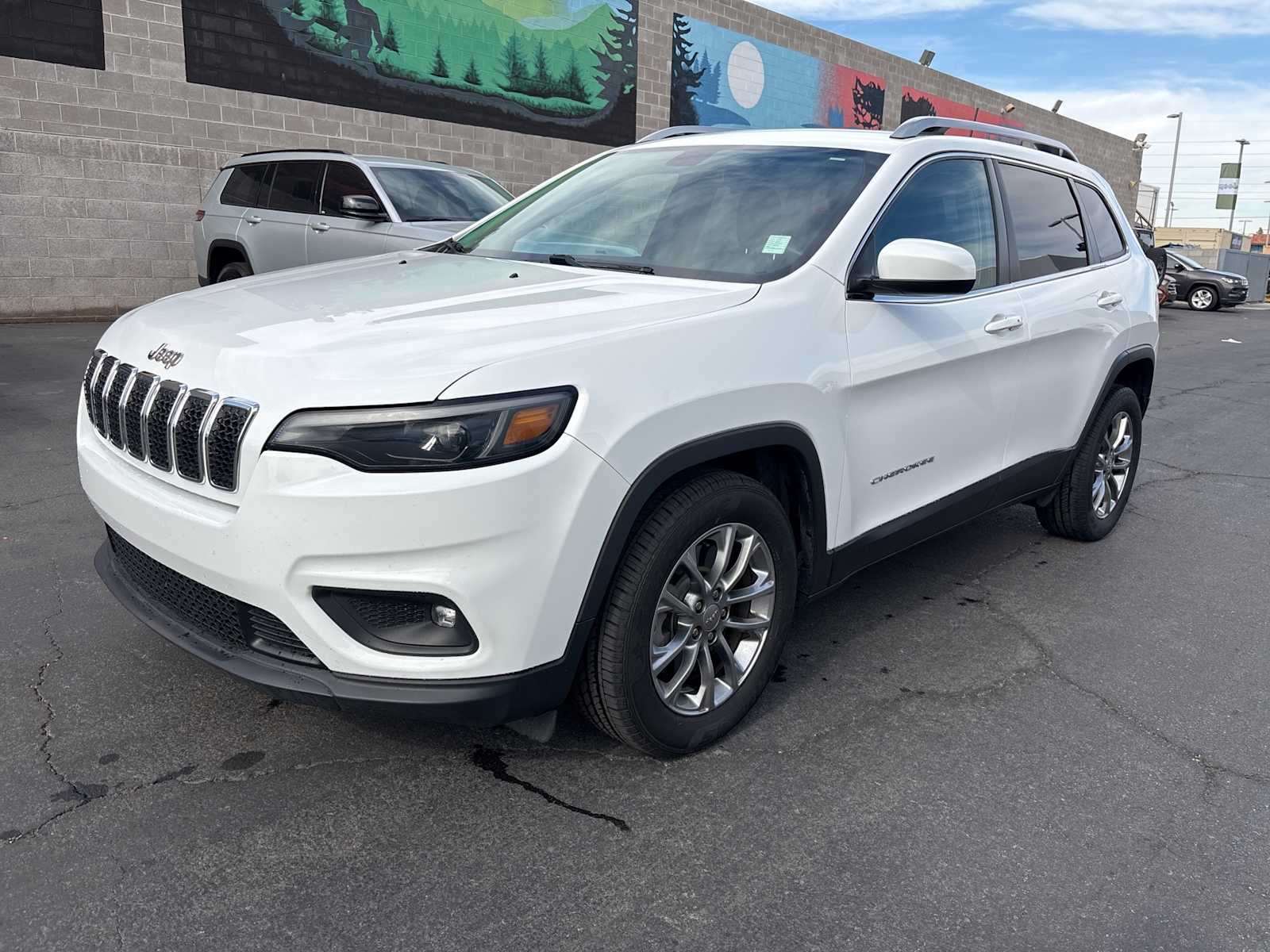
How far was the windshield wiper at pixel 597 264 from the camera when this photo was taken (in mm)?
3387

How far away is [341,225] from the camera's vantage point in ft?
29.9

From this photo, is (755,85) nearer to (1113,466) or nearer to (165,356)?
(1113,466)

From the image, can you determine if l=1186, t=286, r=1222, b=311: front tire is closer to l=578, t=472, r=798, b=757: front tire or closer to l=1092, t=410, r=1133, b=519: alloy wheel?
l=1092, t=410, r=1133, b=519: alloy wheel

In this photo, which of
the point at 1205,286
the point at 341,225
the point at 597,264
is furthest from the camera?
the point at 1205,286

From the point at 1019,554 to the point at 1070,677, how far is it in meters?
1.43

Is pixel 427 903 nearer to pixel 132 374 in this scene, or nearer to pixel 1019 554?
pixel 132 374

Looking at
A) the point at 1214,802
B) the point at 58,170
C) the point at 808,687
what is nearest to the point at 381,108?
the point at 58,170

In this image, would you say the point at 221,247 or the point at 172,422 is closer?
the point at 172,422

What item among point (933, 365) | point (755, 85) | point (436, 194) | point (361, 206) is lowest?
point (933, 365)

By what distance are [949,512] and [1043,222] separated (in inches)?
58.0

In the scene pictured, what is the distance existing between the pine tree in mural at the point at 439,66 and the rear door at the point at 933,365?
1235 centimetres

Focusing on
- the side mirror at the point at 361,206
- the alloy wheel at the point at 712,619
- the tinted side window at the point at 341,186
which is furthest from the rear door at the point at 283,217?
the alloy wheel at the point at 712,619

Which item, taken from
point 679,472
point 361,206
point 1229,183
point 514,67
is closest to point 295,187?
point 361,206

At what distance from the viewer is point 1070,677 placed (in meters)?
3.63
